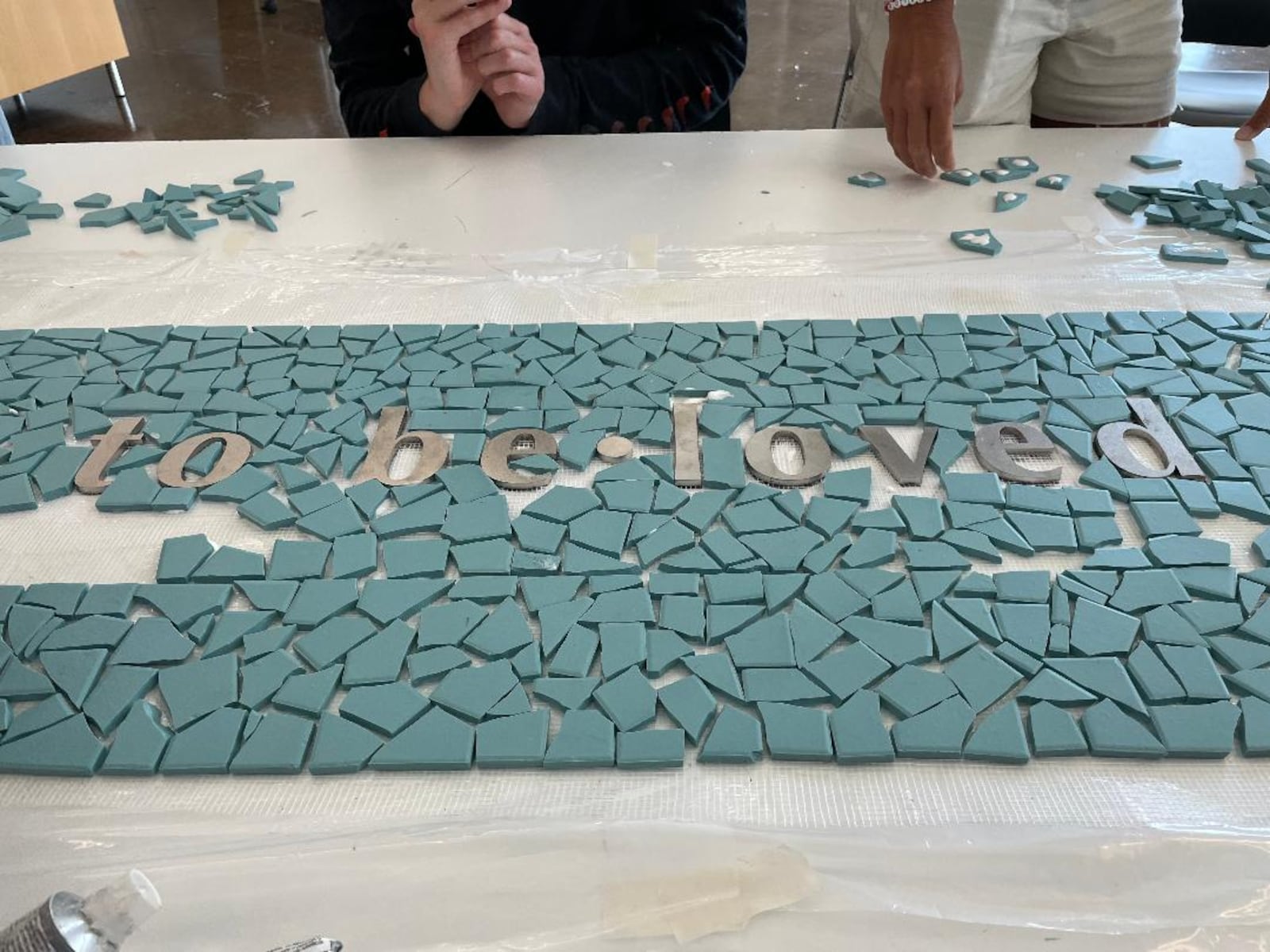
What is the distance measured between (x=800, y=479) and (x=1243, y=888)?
1.37ft

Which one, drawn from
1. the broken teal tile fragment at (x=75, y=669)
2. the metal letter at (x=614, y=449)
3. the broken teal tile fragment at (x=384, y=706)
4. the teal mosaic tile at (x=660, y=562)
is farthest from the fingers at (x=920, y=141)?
the broken teal tile fragment at (x=75, y=669)

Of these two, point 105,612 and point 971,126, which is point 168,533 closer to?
point 105,612

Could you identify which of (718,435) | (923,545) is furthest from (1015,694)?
(718,435)

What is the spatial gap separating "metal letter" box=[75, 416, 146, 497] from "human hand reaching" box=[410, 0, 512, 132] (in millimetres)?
671

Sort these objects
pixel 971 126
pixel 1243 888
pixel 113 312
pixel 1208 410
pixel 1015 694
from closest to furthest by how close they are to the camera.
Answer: pixel 1243 888 → pixel 1015 694 → pixel 1208 410 → pixel 113 312 → pixel 971 126

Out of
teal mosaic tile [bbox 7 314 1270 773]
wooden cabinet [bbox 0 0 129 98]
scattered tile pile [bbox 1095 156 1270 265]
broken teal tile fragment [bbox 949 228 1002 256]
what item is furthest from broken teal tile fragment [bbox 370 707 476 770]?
wooden cabinet [bbox 0 0 129 98]

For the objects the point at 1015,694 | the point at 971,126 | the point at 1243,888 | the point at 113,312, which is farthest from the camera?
the point at 971,126

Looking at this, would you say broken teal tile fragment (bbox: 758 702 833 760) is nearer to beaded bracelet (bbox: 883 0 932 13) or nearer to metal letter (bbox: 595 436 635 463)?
metal letter (bbox: 595 436 635 463)

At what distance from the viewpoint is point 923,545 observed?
2.48 feet

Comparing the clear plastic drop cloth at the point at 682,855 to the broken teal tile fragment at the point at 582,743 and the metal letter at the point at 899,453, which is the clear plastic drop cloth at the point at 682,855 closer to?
the broken teal tile fragment at the point at 582,743

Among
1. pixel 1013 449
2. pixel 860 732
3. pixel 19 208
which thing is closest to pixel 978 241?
pixel 1013 449

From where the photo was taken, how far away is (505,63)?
4.40 feet

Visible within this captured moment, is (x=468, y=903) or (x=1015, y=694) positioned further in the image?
(x=1015, y=694)

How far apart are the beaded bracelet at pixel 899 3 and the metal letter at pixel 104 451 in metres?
1.01
